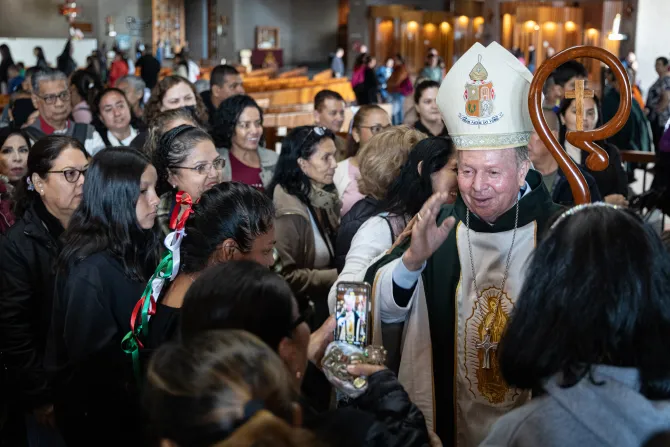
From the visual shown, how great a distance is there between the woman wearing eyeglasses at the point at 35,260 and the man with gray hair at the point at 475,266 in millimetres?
1256

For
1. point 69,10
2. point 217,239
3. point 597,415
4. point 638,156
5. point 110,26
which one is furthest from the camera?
point 110,26

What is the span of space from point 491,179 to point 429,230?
1.32 feet

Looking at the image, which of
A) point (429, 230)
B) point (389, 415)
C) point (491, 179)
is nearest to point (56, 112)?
point (491, 179)

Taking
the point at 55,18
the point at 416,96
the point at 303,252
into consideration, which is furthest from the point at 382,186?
the point at 55,18

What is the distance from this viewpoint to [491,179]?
2.59 m

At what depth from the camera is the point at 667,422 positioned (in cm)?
147

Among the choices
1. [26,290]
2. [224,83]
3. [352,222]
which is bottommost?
[26,290]

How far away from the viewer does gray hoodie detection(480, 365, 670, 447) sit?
146cm

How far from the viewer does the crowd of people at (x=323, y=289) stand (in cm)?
147

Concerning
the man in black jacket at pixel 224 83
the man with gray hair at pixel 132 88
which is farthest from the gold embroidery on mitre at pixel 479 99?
the man with gray hair at pixel 132 88

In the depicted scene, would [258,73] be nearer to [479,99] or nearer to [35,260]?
[35,260]

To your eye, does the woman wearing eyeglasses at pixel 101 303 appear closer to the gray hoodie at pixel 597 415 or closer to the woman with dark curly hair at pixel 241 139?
the gray hoodie at pixel 597 415

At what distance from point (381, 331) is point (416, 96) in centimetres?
417

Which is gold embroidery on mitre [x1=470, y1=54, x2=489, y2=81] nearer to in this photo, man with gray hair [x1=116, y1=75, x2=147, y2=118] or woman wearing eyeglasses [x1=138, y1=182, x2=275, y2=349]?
woman wearing eyeglasses [x1=138, y1=182, x2=275, y2=349]
